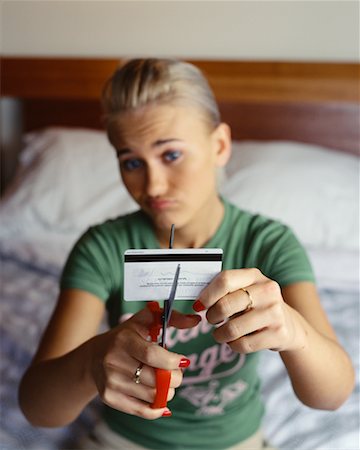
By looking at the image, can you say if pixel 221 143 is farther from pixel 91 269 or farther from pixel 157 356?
pixel 157 356

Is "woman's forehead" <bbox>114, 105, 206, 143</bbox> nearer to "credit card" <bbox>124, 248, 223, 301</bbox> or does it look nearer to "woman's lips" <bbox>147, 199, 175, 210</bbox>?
"woman's lips" <bbox>147, 199, 175, 210</bbox>

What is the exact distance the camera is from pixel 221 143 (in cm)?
69

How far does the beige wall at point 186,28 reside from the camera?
1.50 meters

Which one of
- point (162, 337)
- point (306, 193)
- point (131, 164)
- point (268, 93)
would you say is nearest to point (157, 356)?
point (162, 337)

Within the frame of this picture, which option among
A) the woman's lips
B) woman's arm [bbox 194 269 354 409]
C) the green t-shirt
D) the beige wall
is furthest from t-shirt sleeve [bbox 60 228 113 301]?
the beige wall

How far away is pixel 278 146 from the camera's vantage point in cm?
146

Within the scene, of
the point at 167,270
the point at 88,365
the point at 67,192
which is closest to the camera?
the point at 167,270

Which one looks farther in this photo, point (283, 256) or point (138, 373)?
point (283, 256)

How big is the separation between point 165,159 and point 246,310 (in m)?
0.22

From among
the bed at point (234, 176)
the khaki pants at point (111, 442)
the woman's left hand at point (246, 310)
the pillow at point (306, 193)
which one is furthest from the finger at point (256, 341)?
the pillow at point (306, 193)

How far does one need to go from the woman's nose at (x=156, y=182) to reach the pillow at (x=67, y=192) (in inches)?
33.2

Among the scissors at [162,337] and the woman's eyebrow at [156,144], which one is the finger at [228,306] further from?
the woman's eyebrow at [156,144]

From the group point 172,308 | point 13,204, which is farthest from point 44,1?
point 172,308

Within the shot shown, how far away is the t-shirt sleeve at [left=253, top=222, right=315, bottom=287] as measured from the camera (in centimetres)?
57
